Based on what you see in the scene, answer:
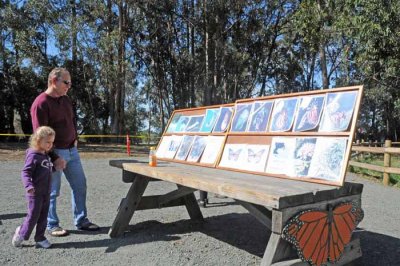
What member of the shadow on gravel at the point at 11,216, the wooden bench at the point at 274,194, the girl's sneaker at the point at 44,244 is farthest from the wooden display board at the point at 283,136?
the shadow on gravel at the point at 11,216

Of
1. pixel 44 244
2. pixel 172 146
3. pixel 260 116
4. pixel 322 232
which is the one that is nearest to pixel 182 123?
pixel 172 146

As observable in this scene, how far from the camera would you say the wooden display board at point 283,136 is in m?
3.17

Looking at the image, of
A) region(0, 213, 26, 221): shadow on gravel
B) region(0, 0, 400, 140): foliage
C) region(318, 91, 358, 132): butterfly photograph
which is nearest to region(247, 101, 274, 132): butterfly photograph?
region(318, 91, 358, 132): butterfly photograph

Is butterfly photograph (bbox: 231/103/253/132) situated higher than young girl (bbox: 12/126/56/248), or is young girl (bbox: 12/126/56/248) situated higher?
butterfly photograph (bbox: 231/103/253/132)

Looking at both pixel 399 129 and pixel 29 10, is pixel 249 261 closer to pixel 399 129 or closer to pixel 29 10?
pixel 29 10

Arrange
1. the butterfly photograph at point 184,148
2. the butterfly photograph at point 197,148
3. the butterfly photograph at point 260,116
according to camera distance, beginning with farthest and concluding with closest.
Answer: the butterfly photograph at point 184,148 < the butterfly photograph at point 197,148 < the butterfly photograph at point 260,116

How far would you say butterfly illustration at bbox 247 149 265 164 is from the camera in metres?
3.85

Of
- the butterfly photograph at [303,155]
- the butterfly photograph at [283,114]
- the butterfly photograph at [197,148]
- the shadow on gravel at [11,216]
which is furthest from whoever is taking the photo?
the shadow on gravel at [11,216]

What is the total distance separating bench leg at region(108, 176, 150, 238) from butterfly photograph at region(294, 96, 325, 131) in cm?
216

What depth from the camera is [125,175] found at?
5.15 m

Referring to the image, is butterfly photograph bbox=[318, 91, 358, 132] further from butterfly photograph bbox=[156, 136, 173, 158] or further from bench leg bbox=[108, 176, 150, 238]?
butterfly photograph bbox=[156, 136, 173, 158]

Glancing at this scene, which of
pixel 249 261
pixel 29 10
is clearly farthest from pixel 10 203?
pixel 29 10

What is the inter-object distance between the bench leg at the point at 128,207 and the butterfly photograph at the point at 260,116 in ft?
5.17

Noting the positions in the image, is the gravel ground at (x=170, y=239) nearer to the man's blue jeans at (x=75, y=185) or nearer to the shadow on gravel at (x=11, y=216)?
the shadow on gravel at (x=11, y=216)
